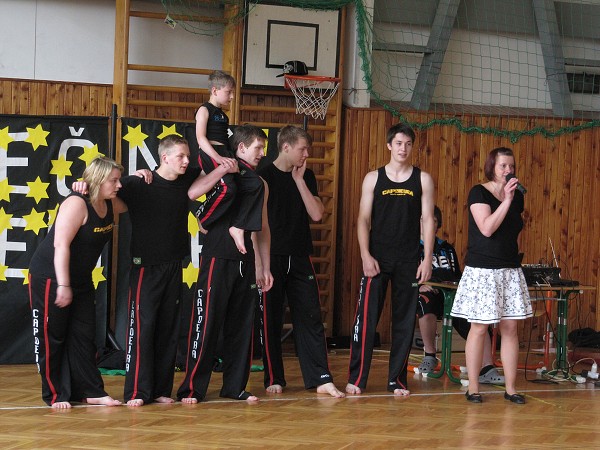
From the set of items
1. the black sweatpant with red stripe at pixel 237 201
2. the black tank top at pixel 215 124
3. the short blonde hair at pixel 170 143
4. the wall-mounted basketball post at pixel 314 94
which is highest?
the wall-mounted basketball post at pixel 314 94

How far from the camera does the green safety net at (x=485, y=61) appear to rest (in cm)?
753

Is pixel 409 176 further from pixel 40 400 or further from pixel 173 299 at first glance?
pixel 40 400

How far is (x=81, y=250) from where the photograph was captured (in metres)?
4.41

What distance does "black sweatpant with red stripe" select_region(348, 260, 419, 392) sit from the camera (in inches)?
201

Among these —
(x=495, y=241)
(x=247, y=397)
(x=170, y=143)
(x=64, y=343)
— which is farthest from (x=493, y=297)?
(x=64, y=343)

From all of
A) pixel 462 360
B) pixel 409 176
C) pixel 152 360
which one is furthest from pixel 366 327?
pixel 462 360

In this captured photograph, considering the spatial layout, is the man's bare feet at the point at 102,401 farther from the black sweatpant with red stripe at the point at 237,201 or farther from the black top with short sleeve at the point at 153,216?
the black sweatpant with red stripe at the point at 237,201

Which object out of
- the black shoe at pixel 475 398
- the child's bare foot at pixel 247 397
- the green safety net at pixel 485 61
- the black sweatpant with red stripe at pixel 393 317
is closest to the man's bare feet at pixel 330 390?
the black sweatpant with red stripe at pixel 393 317

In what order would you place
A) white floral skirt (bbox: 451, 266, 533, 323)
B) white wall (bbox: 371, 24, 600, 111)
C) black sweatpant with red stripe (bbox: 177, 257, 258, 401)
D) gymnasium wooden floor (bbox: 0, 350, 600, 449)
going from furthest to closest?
white wall (bbox: 371, 24, 600, 111) → white floral skirt (bbox: 451, 266, 533, 323) → black sweatpant with red stripe (bbox: 177, 257, 258, 401) → gymnasium wooden floor (bbox: 0, 350, 600, 449)

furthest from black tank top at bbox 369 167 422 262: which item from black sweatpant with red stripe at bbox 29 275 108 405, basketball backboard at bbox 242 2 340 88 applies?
basketball backboard at bbox 242 2 340 88

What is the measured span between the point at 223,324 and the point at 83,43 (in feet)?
10.7

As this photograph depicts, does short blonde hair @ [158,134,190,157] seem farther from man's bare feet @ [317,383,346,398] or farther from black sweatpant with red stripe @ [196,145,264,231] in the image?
man's bare feet @ [317,383,346,398]

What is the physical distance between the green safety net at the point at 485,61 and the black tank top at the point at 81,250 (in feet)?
11.5

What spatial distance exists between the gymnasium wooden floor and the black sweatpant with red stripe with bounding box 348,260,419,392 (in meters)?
0.14
